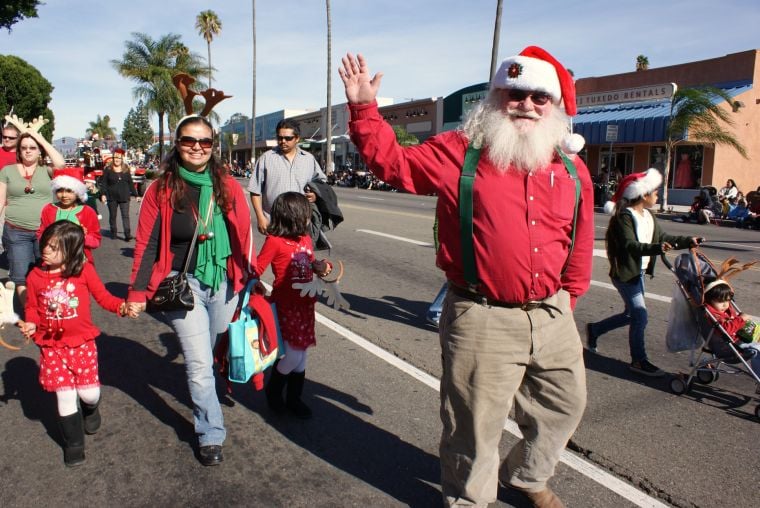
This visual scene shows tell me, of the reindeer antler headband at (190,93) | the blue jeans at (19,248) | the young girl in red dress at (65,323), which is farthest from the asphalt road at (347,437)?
the reindeer antler headband at (190,93)

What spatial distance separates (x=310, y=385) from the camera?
462 cm

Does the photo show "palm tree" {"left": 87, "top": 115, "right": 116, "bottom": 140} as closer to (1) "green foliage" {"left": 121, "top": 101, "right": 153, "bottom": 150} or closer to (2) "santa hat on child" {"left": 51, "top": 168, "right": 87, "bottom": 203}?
(1) "green foliage" {"left": 121, "top": 101, "right": 153, "bottom": 150}

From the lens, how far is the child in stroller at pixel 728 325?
4309mm

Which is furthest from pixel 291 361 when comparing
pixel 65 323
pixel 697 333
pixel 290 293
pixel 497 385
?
pixel 697 333

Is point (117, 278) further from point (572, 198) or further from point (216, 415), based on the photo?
point (572, 198)

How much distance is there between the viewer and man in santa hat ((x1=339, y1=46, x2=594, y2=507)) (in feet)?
8.45

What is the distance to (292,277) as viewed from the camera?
3959 millimetres

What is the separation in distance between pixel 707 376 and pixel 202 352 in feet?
12.4

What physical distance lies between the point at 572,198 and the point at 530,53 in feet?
2.30

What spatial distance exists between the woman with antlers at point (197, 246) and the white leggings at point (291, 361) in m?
0.57

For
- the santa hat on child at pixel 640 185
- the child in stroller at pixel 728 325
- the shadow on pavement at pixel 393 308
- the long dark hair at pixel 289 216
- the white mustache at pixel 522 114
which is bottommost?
the shadow on pavement at pixel 393 308

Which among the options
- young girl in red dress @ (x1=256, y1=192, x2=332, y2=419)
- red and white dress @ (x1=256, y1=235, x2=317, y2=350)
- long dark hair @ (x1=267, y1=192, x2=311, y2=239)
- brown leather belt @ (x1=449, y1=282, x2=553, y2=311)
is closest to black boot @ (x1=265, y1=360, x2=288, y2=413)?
young girl in red dress @ (x1=256, y1=192, x2=332, y2=419)

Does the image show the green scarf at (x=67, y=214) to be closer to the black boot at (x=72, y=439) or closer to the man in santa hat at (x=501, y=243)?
the black boot at (x=72, y=439)

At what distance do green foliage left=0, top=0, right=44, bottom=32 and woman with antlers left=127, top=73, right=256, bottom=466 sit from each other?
21907 millimetres
